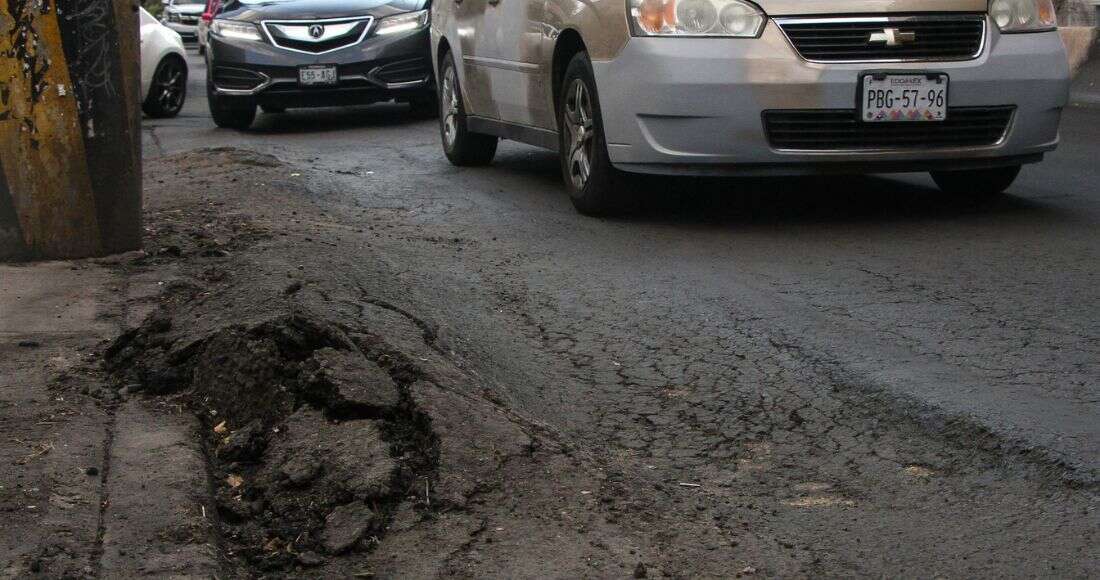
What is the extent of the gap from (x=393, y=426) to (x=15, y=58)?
2.84m

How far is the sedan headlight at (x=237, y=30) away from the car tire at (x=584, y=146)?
6256mm

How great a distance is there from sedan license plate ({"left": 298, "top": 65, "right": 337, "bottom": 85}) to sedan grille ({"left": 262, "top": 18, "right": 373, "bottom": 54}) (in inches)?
8.7

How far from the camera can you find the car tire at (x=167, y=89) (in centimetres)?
1570

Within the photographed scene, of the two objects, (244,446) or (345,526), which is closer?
(345,526)

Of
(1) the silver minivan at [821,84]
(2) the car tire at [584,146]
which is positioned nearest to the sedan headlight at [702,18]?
(1) the silver minivan at [821,84]

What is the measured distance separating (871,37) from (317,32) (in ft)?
24.7

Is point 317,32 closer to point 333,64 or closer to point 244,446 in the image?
point 333,64

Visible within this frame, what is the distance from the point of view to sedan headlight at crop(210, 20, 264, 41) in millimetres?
13195

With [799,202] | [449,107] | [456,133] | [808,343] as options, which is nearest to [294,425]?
[808,343]

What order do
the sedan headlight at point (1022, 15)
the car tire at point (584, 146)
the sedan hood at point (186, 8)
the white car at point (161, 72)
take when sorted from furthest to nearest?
1. the sedan hood at point (186, 8)
2. the white car at point (161, 72)
3. the car tire at point (584, 146)
4. the sedan headlight at point (1022, 15)

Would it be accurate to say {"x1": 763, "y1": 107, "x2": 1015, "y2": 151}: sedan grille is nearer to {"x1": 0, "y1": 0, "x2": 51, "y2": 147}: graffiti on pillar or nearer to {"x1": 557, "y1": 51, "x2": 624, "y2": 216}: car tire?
{"x1": 557, "y1": 51, "x2": 624, "y2": 216}: car tire

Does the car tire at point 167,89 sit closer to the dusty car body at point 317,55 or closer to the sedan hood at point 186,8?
the dusty car body at point 317,55

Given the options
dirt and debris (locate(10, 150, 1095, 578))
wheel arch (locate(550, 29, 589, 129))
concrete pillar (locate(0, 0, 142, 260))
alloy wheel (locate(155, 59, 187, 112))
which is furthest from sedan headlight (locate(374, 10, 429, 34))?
dirt and debris (locate(10, 150, 1095, 578))

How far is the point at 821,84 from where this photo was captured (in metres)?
6.52
